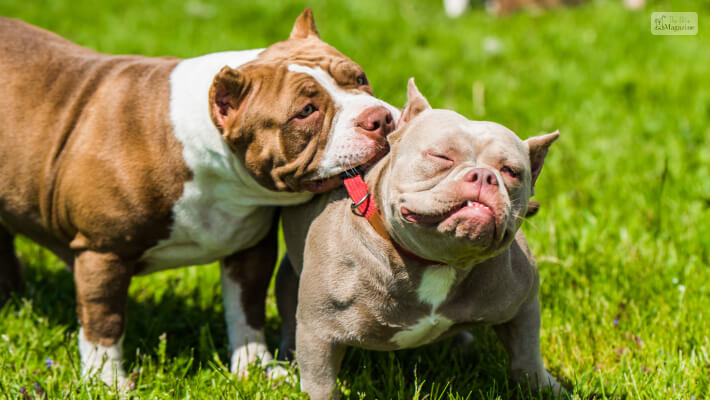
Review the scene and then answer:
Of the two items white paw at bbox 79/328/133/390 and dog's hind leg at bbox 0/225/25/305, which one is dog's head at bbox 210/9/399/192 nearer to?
white paw at bbox 79/328/133/390

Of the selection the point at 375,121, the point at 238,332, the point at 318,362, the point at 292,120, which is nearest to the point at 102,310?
the point at 238,332

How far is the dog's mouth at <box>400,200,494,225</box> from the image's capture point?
2.23 m

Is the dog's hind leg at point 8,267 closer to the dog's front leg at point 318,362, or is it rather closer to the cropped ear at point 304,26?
the cropped ear at point 304,26

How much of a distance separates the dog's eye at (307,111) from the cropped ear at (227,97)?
23 cm

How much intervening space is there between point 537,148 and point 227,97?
1.18 meters

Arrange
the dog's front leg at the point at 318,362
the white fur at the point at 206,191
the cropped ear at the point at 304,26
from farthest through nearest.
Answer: the cropped ear at the point at 304,26
the white fur at the point at 206,191
the dog's front leg at the point at 318,362

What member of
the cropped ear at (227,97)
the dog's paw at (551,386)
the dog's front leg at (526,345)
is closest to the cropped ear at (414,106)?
the cropped ear at (227,97)

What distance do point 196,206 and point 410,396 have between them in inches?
45.8

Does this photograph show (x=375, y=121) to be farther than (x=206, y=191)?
No

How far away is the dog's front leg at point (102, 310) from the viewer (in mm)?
3215

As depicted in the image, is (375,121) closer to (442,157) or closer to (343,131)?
(343,131)

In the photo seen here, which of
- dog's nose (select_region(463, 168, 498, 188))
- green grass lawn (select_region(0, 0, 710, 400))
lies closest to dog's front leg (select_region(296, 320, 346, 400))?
green grass lawn (select_region(0, 0, 710, 400))

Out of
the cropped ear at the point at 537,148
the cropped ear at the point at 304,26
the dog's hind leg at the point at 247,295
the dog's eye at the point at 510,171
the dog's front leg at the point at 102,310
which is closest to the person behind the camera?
the dog's eye at the point at 510,171

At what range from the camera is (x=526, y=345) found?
9.55ft
